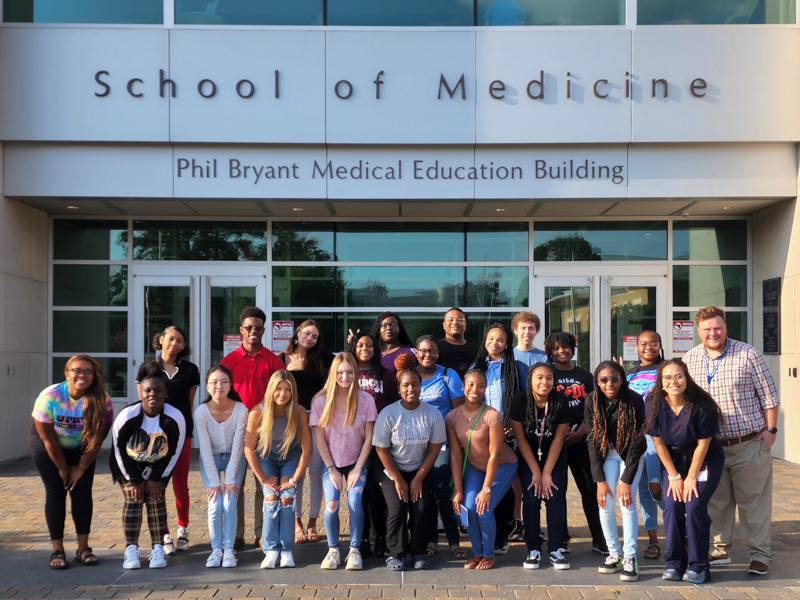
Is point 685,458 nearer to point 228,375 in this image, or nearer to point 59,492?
point 228,375

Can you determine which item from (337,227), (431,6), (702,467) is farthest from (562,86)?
(702,467)

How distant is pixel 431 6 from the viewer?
11.0 metres

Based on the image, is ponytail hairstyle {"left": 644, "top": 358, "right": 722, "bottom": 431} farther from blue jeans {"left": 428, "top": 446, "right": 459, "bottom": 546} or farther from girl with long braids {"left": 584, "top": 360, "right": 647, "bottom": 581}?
blue jeans {"left": 428, "top": 446, "right": 459, "bottom": 546}

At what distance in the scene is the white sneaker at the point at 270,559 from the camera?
5.95m

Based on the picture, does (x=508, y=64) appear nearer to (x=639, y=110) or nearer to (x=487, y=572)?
(x=639, y=110)

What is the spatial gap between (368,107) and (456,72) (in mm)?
1280

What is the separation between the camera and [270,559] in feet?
19.6

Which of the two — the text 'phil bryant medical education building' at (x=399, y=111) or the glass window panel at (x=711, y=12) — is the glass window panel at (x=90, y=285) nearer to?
the text 'phil bryant medical education building' at (x=399, y=111)

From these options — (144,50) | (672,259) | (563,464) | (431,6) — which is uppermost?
(431,6)

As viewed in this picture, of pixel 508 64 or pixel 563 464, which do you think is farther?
pixel 508 64

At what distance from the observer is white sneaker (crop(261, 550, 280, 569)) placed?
19.5 ft

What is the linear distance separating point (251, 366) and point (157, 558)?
1708mm

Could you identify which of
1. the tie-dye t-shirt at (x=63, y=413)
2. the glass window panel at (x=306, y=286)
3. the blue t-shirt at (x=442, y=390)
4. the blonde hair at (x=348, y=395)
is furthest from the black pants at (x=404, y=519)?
the glass window panel at (x=306, y=286)

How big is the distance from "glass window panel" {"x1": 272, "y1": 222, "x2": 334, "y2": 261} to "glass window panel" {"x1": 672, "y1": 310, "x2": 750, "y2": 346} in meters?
5.53
